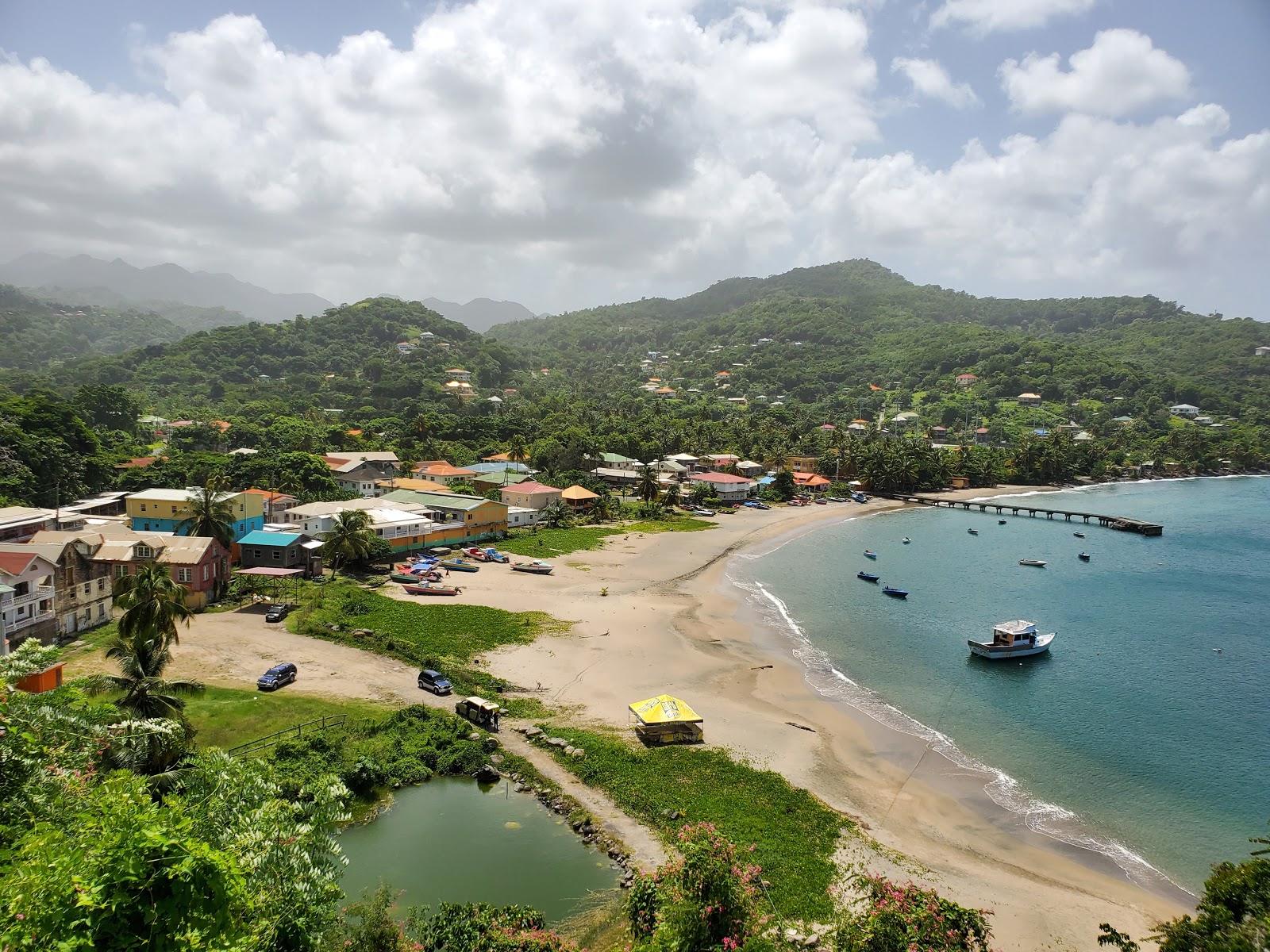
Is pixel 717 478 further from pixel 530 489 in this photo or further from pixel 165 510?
pixel 165 510

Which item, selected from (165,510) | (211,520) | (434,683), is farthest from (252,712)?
(165,510)

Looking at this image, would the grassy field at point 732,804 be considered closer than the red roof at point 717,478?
Yes

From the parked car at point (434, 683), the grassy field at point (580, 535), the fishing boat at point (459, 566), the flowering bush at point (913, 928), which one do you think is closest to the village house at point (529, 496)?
the grassy field at point (580, 535)

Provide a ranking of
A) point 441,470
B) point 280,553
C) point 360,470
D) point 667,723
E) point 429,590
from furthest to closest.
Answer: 1. point 441,470
2. point 360,470
3. point 280,553
4. point 429,590
5. point 667,723

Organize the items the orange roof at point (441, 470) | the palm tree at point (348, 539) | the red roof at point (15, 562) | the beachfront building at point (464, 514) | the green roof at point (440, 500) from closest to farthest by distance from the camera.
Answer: the red roof at point (15, 562) < the palm tree at point (348, 539) < the beachfront building at point (464, 514) < the green roof at point (440, 500) < the orange roof at point (441, 470)

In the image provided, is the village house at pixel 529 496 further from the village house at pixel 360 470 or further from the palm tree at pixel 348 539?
the palm tree at pixel 348 539

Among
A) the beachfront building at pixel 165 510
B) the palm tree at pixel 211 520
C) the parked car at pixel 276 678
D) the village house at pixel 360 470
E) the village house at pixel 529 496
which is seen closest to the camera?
the parked car at pixel 276 678
